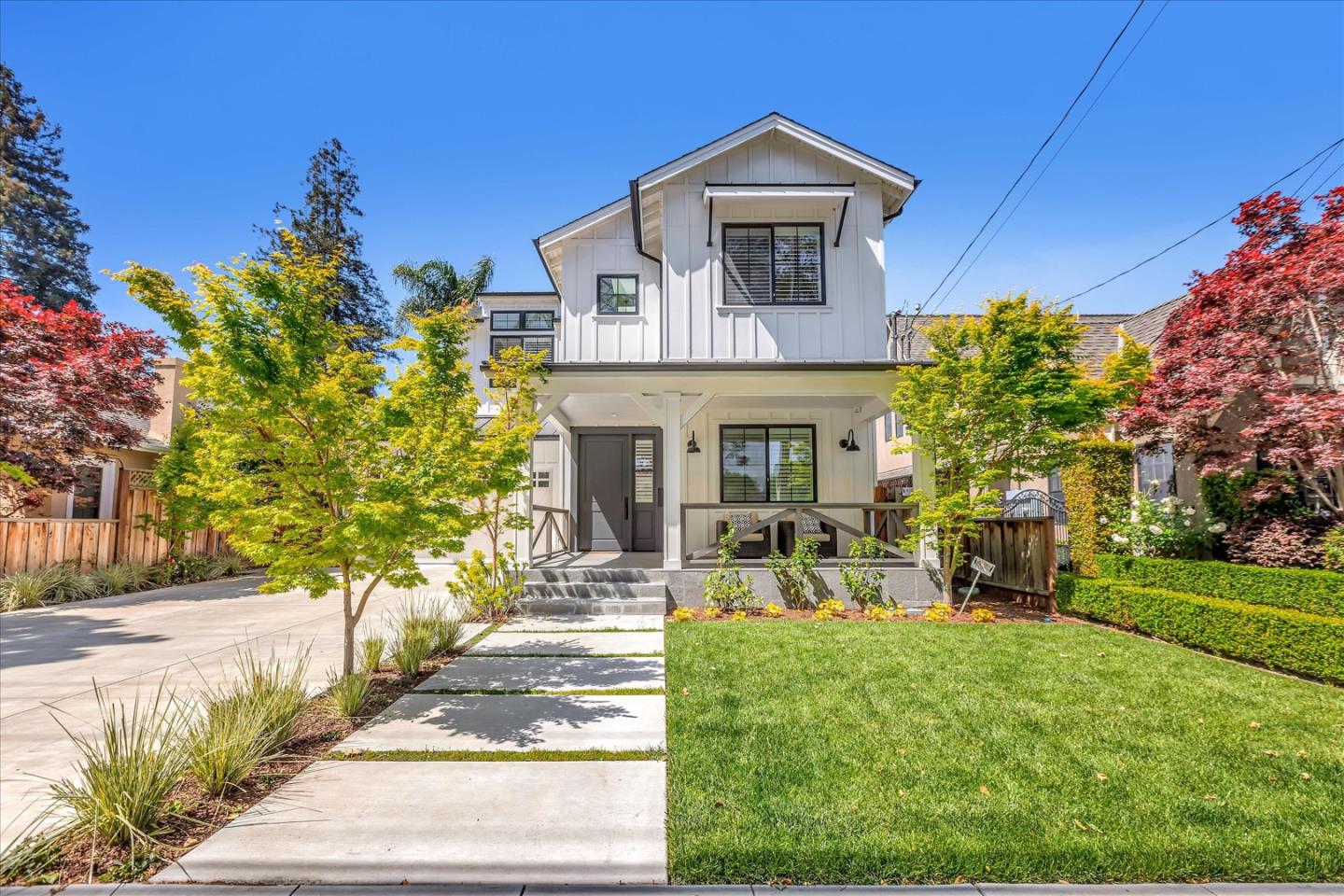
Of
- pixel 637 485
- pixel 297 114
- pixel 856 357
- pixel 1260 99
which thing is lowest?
pixel 637 485

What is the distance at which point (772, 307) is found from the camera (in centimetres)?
1016

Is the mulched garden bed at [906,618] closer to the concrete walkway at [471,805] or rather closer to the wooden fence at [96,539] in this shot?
the concrete walkway at [471,805]

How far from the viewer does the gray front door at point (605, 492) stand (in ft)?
42.1

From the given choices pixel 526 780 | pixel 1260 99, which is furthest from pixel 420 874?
pixel 1260 99

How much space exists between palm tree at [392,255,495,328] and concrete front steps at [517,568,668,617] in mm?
17459

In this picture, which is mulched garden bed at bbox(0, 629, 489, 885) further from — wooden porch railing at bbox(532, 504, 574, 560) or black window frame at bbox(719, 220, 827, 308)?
black window frame at bbox(719, 220, 827, 308)

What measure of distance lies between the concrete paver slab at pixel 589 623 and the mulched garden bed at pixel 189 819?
350 centimetres

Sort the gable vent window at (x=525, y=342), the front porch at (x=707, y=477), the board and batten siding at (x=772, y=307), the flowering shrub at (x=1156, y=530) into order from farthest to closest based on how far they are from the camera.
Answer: the gable vent window at (x=525, y=342), the front porch at (x=707, y=477), the board and batten siding at (x=772, y=307), the flowering shrub at (x=1156, y=530)

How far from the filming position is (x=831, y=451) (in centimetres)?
1224

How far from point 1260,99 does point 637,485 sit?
14029 mm

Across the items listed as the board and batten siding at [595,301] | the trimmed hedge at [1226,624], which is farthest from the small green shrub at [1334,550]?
the board and batten siding at [595,301]

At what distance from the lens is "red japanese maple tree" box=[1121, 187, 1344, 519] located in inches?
264

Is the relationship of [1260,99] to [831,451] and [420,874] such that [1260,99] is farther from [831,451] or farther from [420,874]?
[420,874]

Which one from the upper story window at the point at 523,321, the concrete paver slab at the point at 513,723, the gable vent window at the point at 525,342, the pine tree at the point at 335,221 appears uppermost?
the pine tree at the point at 335,221
